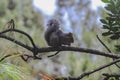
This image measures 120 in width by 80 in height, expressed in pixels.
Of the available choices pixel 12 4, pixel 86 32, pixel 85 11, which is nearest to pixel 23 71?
pixel 86 32

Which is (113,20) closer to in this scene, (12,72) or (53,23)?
(53,23)

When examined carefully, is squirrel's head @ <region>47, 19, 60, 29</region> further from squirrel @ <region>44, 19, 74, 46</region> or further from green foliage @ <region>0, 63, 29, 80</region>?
green foliage @ <region>0, 63, 29, 80</region>

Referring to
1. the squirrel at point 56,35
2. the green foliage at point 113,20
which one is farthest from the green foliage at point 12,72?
the green foliage at point 113,20

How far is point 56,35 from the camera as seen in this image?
107 centimetres

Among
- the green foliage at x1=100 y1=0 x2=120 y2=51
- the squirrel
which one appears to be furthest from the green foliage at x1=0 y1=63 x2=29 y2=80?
the green foliage at x1=100 y1=0 x2=120 y2=51

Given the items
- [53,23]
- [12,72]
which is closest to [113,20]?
[53,23]

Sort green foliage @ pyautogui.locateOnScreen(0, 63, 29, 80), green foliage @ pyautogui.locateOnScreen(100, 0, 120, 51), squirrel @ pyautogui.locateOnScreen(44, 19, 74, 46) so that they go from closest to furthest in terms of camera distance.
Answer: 1. green foliage @ pyautogui.locateOnScreen(0, 63, 29, 80)
2. squirrel @ pyautogui.locateOnScreen(44, 19, 74, 46)
3. green foliage @ pyautogui.locateOnScreen(100, 0, 120, 51)

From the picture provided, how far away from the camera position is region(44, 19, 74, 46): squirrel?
41.1 inches

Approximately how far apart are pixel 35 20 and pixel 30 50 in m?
13.9

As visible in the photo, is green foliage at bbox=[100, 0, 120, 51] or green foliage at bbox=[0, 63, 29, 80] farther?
green foliage at bbox=[100, 0, 120, 51]

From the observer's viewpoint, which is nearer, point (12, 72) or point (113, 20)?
point (12, 72)

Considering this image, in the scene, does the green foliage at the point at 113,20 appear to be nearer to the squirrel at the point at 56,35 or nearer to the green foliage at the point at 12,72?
the squirrel at the point at 56,35

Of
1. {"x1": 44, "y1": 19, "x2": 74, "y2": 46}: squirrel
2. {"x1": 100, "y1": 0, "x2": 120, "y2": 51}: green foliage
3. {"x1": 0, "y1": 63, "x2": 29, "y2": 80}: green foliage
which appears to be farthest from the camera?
{"x1": 100, "y1": 0, "x2": 120, "y2": 51}: green foliage

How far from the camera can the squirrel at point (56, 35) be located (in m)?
1.04
